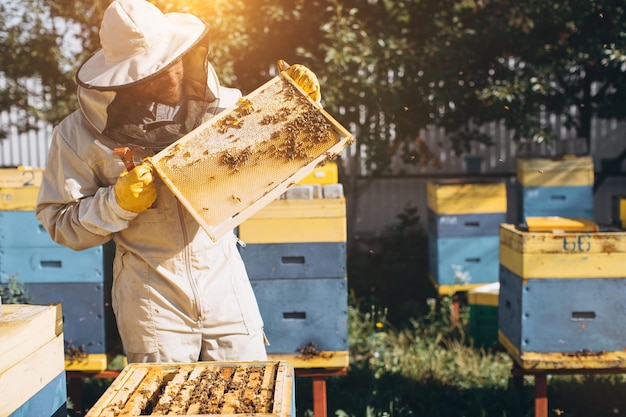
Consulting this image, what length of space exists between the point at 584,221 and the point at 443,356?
4.89ft

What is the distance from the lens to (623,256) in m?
3.41

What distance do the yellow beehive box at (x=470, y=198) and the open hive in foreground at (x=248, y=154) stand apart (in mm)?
3526

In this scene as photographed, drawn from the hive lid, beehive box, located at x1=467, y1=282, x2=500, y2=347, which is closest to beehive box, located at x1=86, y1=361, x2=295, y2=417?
the hive lid

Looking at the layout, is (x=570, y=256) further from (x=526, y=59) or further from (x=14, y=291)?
(x=526, y=59)

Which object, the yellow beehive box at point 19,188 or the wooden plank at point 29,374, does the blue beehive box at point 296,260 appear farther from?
the wooden plank at point 29,374

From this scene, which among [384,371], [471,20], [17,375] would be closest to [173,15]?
[17,375]

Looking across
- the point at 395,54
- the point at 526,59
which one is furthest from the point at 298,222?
the point at 526,59

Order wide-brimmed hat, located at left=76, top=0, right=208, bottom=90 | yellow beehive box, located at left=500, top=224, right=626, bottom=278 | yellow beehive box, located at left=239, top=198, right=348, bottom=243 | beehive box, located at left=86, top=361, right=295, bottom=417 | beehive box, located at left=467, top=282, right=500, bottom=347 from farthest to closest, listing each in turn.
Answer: beehive box, located at left=467, top=282, right=500, bottom=347 < yellow beehive box, located at left=239, top=198, right=348, bottom=243 < yellow beehive box, located at left=500, top=224, right=626, bottom=278 < wide-brimmed hat, located at left=76, top=0, right=208, bottom=90 < beehive box, located at left=86, top=361, right=295, bottom=417

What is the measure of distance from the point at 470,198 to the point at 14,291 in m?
3.68

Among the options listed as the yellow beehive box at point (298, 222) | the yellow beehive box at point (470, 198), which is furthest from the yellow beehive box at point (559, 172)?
the yellow beehive box at point (298, 222)

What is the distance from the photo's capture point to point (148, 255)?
2.28 m

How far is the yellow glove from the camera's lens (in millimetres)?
2076

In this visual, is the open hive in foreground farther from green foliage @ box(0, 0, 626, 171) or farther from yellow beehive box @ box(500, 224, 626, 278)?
green foliage @ box(0, 0, 626, 171)

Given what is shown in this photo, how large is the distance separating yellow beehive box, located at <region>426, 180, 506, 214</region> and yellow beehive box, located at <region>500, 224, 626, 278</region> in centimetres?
229
